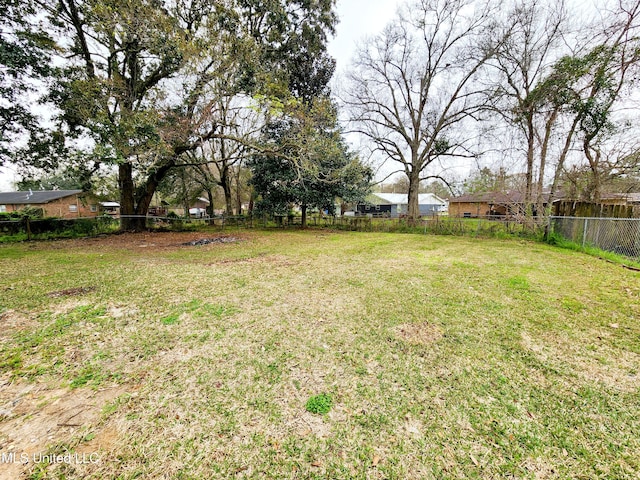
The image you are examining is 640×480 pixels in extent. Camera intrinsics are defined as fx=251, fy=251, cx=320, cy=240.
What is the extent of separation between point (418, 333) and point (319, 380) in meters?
1.42

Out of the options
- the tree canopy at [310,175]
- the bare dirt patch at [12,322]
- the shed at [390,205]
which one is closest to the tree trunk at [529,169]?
the tree canopy at [310,175]

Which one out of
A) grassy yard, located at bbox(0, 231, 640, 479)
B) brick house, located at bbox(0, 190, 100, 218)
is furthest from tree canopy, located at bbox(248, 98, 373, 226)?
brick house, located at bbox(0, 190, 100, 218)

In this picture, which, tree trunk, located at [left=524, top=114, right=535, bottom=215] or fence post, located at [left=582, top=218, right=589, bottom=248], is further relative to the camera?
tree trunk, located at [left=524, top=114, right=535, bottom=215]

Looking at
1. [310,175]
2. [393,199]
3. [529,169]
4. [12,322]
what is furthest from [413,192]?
[393,199]

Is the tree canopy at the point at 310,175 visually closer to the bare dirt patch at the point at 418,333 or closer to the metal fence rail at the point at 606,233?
the bare dirt patch at the point at 418,333

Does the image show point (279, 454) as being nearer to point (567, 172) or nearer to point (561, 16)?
point (567, 172)

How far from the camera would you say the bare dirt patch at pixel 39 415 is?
153cm

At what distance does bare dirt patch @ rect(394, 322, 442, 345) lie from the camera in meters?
2.82

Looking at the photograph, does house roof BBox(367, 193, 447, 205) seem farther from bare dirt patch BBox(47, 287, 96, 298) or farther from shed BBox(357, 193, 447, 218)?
bare dirt patch BBox(47, 287, 96, 298)

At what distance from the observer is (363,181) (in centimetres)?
1541

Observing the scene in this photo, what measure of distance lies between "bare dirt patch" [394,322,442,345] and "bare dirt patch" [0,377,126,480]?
2.73 meters

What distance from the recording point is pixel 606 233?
7215 mm

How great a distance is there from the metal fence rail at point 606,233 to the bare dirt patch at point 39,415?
10275 millimetres

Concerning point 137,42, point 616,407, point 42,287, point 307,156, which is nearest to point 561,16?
point 307,156
